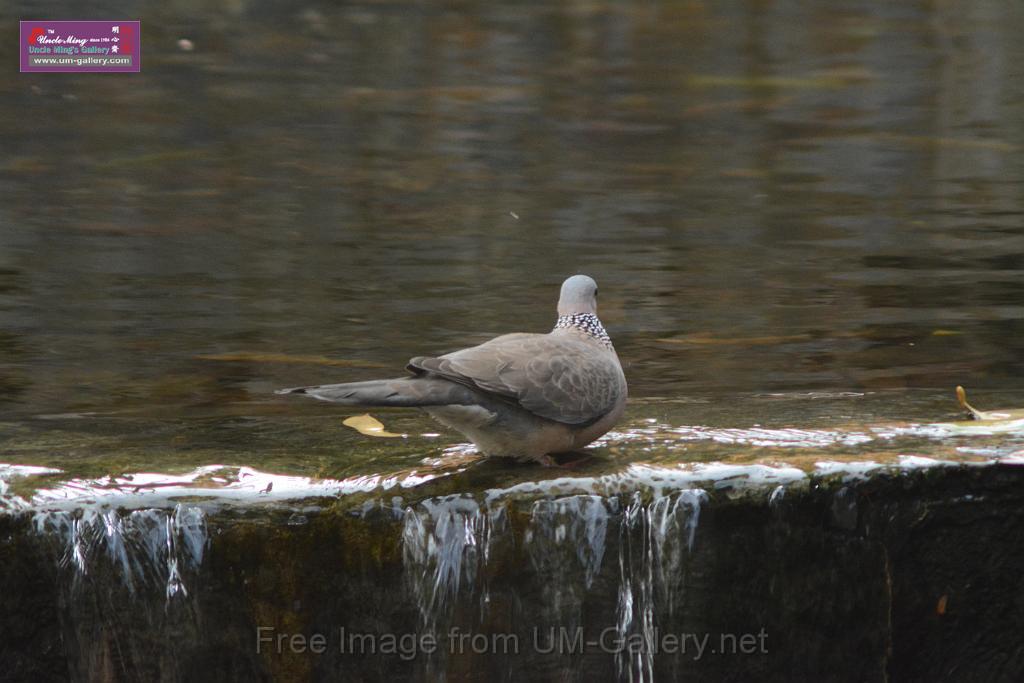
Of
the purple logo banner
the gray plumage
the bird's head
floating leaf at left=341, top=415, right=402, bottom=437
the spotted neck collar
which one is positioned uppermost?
the purple logo banner

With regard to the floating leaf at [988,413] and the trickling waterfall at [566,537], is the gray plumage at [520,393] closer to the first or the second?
the trickling waterfall at [566,537]

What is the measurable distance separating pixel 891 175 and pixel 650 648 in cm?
944

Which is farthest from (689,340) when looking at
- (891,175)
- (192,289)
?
(891,175)

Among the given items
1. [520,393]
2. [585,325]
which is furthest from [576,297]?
[520,393]

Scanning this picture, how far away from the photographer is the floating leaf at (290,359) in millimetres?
7777

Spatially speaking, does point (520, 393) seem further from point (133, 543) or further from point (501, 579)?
point (133, 543)

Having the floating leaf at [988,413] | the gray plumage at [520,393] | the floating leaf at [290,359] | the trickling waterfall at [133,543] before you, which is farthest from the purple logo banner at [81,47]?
the floating leaf at [988,413]

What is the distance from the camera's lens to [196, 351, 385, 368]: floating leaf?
7.78 metres

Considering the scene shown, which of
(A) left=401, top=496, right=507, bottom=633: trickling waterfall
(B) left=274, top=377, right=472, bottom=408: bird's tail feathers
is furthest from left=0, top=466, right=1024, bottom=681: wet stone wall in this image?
(B) left=274, top=377, right=472, bottom=408: bird's tail feathers

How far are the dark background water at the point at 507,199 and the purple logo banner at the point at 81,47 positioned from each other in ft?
0.73

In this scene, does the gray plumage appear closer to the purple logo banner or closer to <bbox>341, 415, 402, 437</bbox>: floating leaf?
<bbox>341, 415, 402, 437</bbox>: floating leaf

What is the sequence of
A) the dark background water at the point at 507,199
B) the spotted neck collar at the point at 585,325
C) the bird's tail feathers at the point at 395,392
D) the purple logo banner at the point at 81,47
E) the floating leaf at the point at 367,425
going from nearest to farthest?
the bird's tail feathers at the point at 395,392 < the spotted neck collar at the point at 585,325 < the floating leaf at the point at 367,425 < the dark background water at the point at 507,199 < the purple logo banner at the point at 81,47

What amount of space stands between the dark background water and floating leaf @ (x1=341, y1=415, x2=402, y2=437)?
0.30 m

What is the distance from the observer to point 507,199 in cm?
1210
